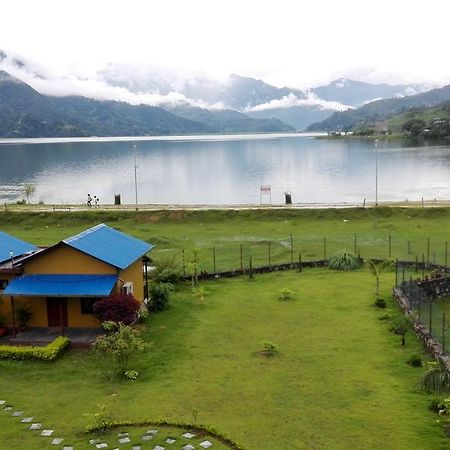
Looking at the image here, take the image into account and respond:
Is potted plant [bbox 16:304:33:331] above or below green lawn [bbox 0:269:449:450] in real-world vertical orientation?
above

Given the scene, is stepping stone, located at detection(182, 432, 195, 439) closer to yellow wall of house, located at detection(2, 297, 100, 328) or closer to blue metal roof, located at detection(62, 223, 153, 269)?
yellow wall of house, located at detection(2, 297, 100, 328)

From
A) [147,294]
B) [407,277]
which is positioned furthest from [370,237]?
[147,294]

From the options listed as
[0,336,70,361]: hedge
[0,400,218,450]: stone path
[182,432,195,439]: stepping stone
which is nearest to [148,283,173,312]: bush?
[0,336,70,361]: hedge

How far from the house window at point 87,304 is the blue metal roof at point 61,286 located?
902 mm

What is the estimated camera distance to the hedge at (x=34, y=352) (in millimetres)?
24406

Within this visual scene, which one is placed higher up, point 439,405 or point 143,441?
point 439,405

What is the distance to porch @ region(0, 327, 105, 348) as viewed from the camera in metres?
26.3

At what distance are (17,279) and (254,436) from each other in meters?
16.6

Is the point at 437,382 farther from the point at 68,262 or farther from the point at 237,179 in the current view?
the point at 237,179

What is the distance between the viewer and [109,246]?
1201 inches

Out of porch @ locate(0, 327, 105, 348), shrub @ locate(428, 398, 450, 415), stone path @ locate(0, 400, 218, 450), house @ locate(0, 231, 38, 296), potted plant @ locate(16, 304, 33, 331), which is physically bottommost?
porch @ locate(0, 327, 105, 348)

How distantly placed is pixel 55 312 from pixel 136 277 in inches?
191

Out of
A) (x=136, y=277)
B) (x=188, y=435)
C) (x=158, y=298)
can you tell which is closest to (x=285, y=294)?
(x=158, y=298)

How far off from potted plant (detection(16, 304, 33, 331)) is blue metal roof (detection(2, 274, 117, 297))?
4.10ft
